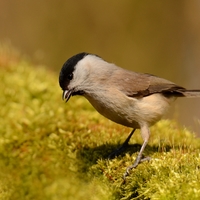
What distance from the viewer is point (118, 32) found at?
8414 millimetres

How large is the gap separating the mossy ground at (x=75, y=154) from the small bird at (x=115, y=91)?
207mm

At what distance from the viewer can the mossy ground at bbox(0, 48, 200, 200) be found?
2336 millimetres

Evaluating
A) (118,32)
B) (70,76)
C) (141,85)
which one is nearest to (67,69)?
(70,76)

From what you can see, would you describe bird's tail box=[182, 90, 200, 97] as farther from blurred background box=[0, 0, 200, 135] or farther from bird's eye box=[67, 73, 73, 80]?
blurred background box=[0, 0, 200, 135]

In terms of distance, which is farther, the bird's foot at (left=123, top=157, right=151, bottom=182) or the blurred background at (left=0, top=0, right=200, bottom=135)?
the blurred background at (left=0, top=0, right=200, bottom=135)

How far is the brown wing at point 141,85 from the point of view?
296 centimetres

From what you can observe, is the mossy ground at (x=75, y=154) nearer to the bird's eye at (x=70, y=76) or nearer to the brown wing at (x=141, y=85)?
the brown wing at (x=141, y=85)

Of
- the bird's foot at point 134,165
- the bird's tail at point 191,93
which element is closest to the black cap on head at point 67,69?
the bird's foot at point 134,165

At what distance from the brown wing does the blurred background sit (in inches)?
170

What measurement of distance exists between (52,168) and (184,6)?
5.51 metres

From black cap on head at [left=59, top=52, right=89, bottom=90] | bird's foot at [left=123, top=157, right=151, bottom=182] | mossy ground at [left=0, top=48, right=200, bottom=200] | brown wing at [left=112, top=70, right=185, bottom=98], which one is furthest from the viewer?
brown wing at [left=112, top=70, right=185, bottom=98]

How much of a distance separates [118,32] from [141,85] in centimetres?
552

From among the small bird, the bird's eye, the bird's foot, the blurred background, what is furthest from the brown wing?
the blurred background

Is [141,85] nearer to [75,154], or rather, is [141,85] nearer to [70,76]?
[70,76]
